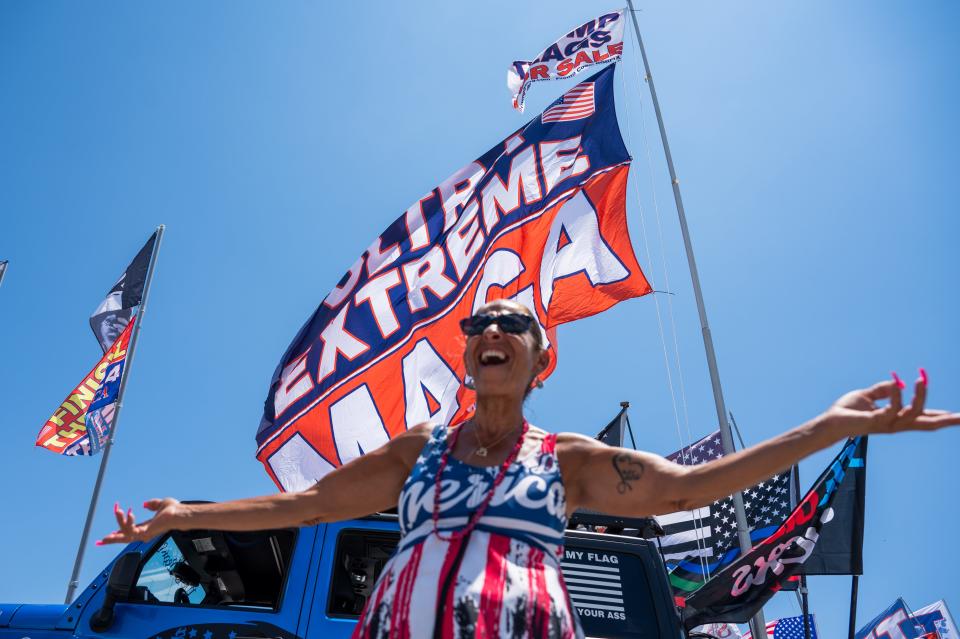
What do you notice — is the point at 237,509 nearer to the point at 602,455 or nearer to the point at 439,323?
the point at 602,455

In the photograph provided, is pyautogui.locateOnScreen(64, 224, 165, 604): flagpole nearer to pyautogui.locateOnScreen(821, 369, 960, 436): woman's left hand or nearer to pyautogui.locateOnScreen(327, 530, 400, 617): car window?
pyautogui.locateOnScreen(327, 530, 400, 617): car window

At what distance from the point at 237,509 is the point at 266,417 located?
5.86m

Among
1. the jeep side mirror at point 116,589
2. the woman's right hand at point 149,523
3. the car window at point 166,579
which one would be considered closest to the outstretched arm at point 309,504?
the woman's right hand at point 149,523

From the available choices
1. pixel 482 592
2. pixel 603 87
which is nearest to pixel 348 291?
pixel 603 87

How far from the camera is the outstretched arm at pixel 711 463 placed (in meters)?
1.53

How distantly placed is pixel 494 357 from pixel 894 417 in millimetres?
1002

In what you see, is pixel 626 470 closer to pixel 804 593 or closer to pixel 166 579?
pixel 166 579

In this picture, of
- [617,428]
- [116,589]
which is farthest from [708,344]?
[116,589]

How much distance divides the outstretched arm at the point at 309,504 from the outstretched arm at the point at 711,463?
0.48 metres

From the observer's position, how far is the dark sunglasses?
196cm

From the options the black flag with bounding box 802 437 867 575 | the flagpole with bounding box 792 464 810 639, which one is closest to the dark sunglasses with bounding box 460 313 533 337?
the flagpole with bounding box 792 464 810 639

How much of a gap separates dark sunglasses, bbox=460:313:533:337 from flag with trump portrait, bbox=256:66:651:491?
4962 millimetres

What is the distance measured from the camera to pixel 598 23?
11.2 meters

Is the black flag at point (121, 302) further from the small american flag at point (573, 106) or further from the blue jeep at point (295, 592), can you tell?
the blue jeep at point (295, 592)
